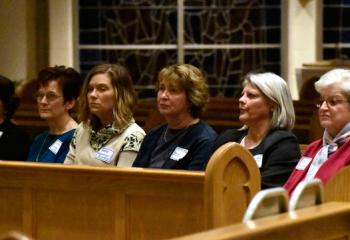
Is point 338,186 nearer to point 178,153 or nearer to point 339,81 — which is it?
point 339,81

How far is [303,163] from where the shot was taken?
4.41 m

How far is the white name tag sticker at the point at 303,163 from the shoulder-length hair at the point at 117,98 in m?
1.14

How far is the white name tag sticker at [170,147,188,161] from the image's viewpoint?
485 cm

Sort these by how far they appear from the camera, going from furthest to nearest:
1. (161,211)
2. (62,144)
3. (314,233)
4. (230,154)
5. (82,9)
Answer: (82,9)
(62,144)
(161,211)
(230,154)
(314,233)

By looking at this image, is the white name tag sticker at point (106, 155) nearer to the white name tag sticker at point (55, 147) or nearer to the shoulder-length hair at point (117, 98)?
the shoulder-length hair at point (117, 98)

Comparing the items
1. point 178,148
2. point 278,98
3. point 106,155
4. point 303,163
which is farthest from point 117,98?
point 303,163

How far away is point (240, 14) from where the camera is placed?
11391mm

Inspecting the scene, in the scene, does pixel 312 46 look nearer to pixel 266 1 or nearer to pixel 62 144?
pixel 266 1

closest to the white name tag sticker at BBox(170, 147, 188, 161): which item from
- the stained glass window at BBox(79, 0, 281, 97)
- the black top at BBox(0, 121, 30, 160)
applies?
the black top at BBox(0, 121, 30, 160)

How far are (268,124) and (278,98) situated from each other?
13cm

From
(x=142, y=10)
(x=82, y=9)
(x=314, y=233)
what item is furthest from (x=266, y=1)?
(x=314, y=233)

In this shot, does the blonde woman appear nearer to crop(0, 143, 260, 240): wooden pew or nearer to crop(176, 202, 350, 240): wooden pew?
crop(0, 143, 260, 240): wooden pew

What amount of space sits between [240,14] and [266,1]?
1.09 feet

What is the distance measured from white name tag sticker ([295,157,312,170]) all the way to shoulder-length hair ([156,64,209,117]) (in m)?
0.79
